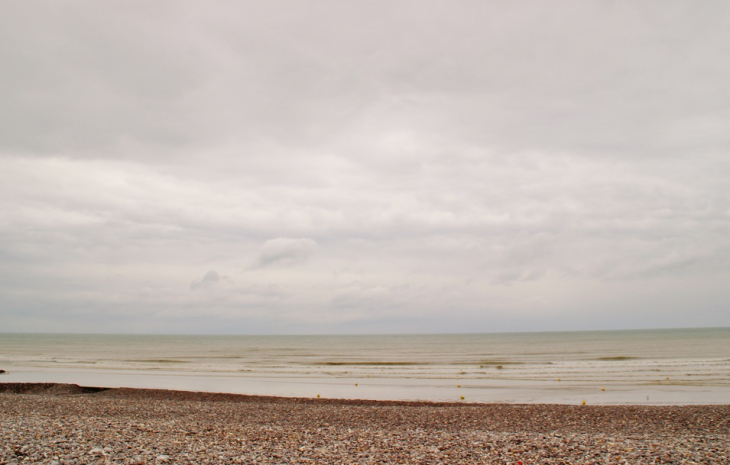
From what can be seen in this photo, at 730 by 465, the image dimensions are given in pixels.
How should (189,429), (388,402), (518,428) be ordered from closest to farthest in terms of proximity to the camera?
(189,429), (518,428), (388,402)

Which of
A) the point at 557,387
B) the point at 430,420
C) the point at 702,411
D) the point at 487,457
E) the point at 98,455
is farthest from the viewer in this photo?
the point at 557,387

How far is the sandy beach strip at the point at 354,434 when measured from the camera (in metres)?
10.9

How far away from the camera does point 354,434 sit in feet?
46.1

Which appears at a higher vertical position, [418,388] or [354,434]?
[354,434]

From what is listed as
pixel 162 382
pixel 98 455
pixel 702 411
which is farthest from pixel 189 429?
pixel 162 382

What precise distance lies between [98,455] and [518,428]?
1173 cm

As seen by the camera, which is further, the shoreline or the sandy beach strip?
the shoreline

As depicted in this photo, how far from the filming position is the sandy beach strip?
10.9m

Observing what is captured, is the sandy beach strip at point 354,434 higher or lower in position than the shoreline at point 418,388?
higher

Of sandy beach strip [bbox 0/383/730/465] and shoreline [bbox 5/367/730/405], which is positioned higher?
sandy beach strip [bbox 0/383/730/465]

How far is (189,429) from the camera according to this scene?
14.2m

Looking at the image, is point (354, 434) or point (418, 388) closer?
point (354, 434)

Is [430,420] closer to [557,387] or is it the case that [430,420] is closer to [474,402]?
[474,402]

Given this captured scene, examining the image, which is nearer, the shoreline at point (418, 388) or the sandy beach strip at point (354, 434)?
the sandy beach strip at point (354, 434)
